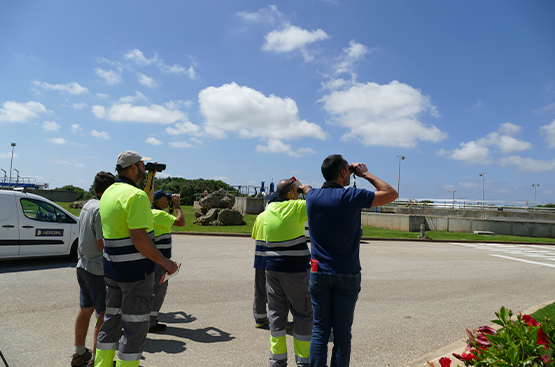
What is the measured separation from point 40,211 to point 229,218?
1240 centimetres

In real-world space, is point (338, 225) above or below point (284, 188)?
below

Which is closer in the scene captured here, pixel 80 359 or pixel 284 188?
pixel 80 359

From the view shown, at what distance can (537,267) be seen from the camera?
420 inches

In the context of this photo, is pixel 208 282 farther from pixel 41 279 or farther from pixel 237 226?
pixel 237 226

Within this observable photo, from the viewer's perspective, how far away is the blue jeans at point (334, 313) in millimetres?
2889

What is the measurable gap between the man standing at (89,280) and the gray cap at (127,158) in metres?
0.76

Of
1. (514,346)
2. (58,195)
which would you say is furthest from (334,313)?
(58,195)

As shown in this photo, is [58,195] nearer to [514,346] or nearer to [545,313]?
[545,313]

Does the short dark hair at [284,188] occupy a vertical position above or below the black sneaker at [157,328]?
above

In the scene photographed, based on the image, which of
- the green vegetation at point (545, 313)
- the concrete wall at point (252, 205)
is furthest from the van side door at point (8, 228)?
the concrete wall at point (252, 205)

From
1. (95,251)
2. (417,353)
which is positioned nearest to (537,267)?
(417,353)

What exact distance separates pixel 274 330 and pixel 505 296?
5.74 meters

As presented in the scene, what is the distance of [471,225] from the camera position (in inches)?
932

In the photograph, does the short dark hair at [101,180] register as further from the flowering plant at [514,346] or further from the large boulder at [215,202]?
the large boulder at [215,202]
